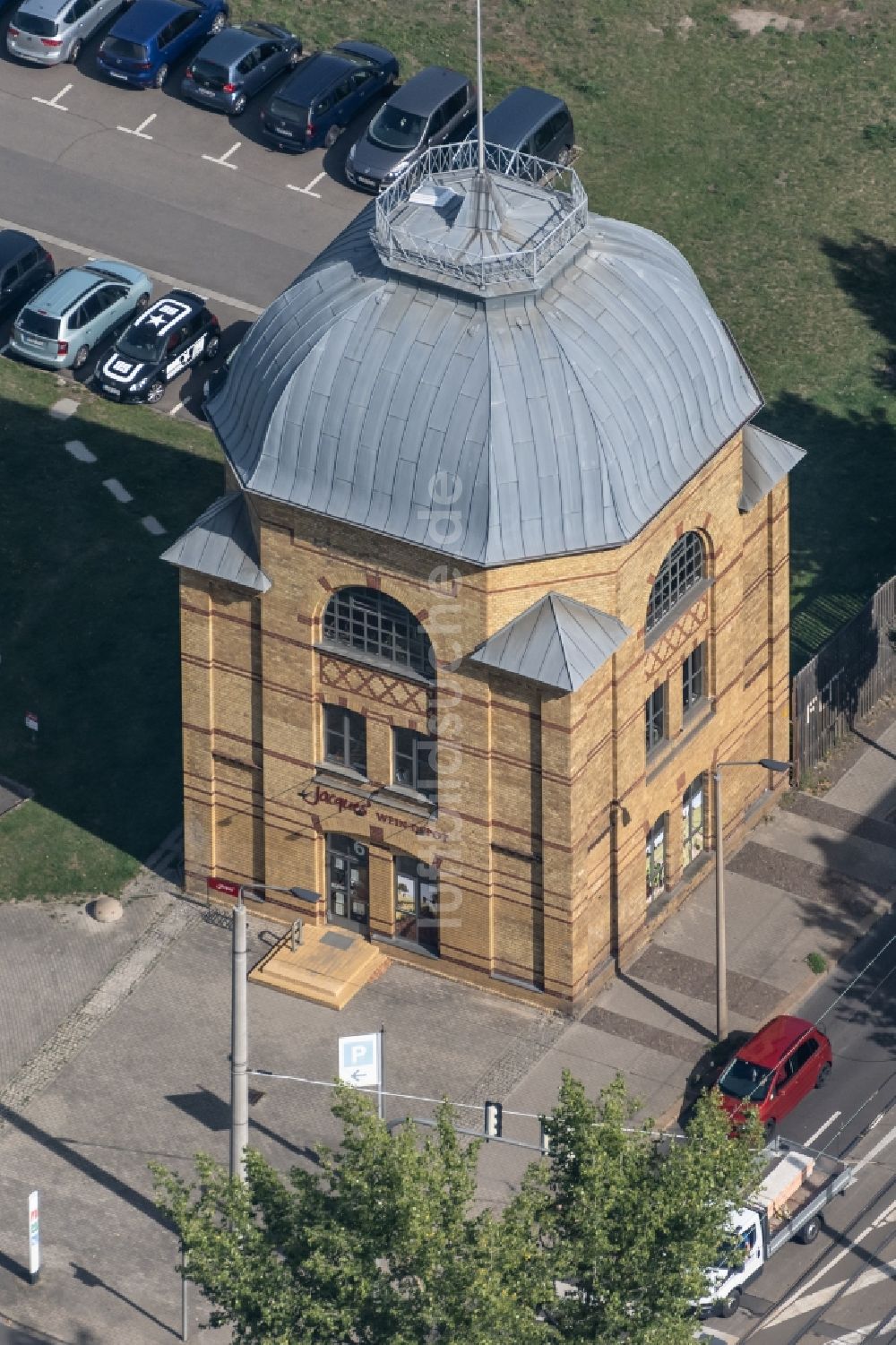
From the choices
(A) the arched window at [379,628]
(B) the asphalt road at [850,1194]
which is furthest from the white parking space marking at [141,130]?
(B) the asphalt road at [850,1194]

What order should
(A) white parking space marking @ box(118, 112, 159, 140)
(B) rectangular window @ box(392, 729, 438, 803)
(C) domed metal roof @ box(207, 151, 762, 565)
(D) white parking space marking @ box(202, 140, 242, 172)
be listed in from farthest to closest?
(A) white parking space marking @ box(118, 112, 159, 140), (D) white parking space marking @ box(202, 140, 242, 172), (B) rectangular window @ box(392, 729, 438, 803), (C) domed metal roof @ box(207, 151, 762, 565)

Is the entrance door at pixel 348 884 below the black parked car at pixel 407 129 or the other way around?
below

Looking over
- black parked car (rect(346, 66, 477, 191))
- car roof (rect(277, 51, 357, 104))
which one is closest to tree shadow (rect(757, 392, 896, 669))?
black parked car (rect(346, 66, 477, 191))

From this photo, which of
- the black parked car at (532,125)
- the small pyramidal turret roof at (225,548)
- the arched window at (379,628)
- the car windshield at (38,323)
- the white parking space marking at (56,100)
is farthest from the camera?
the white parking space marking at (56,100)

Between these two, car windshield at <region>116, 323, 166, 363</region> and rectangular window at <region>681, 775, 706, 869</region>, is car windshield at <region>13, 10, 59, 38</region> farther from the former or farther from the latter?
rectangular window at <region>681, 775, 706, 869</region>

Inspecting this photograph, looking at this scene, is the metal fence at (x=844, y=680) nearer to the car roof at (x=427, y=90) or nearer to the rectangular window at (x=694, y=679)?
the rectangular window at (x=694, y=679)
